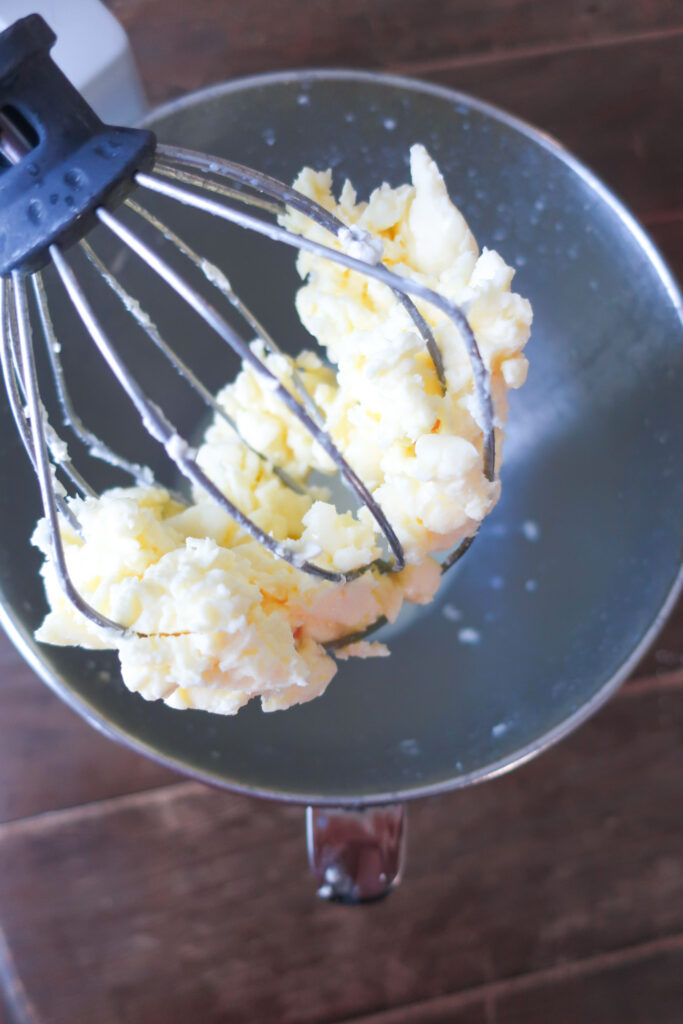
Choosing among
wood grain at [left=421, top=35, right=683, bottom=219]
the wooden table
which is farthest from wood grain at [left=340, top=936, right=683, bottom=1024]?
wood grain at [left=421, top=35, right=683, bottom=219]

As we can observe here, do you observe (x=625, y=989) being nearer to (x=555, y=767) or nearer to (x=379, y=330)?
(x=555, y=767)

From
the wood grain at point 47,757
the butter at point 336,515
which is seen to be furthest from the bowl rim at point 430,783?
the wood grain at point 47,757

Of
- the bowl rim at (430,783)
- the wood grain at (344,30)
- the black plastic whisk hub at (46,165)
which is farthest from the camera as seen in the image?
the wood grain at (344,30)

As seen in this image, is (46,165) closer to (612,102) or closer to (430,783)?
(430,783)

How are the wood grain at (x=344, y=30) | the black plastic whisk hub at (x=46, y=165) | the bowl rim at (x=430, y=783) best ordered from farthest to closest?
the wood grain at (x=344, y=30) < the bowl rim at (x=430, y=783) < the black plastic whisk hub at (x=46, y=165)

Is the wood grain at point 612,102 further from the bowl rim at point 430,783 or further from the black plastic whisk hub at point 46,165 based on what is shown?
the black plastic whisk hub at point 46,165

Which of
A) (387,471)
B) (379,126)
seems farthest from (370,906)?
(379,126)
